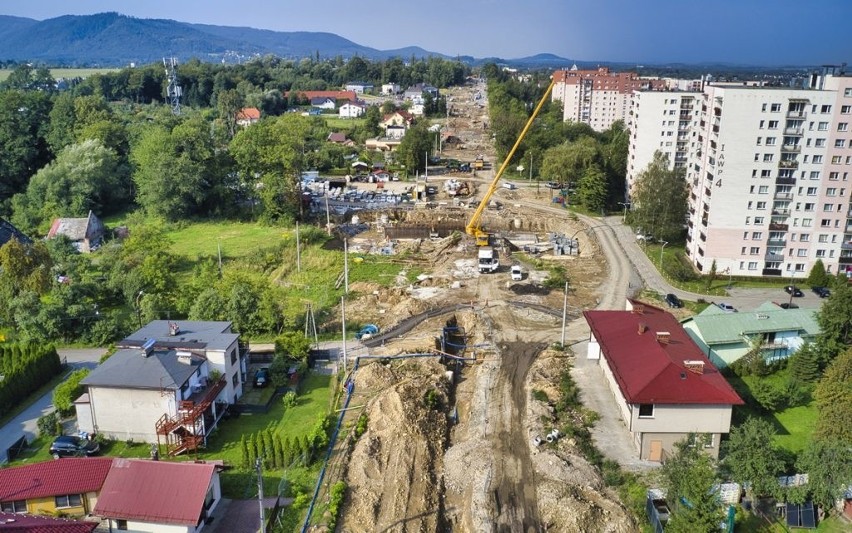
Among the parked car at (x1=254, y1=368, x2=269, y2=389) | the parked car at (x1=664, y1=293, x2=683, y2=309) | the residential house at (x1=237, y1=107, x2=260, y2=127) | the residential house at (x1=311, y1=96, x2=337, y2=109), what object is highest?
the residential house at (x1=311, y1=96, x2=337, y2=109)

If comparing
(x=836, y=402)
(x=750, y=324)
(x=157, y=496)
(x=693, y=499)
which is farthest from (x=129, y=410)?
(x=750, y=324)

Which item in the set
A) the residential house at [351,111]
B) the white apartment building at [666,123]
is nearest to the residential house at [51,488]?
the white apartment building at [666,123]

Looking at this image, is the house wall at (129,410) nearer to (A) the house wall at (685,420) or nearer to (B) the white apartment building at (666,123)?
(A) the house wall at (685,420)

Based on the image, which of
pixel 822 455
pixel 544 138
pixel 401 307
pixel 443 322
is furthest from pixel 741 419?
pixel 544 138

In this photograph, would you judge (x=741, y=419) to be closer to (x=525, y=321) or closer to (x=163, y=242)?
(x=525, y=321)

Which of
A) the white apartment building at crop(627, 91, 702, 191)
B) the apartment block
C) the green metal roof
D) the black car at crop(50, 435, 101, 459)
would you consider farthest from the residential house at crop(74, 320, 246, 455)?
the apartment block

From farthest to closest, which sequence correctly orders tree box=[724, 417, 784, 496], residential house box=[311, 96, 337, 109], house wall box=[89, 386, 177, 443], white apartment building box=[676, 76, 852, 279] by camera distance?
1. residential house box=[311, 96, 337, 109]
2. white apartment building box=[676, 76, 852, 279]
3. house wall box=[89, 386, 177, 443]
4. tree box=[724, 417, 784, 496]

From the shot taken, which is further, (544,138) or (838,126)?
(544,138)

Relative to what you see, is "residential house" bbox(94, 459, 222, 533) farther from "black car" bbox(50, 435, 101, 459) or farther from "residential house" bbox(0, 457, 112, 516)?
"black car" bbox(50, 435, 101, 459)
